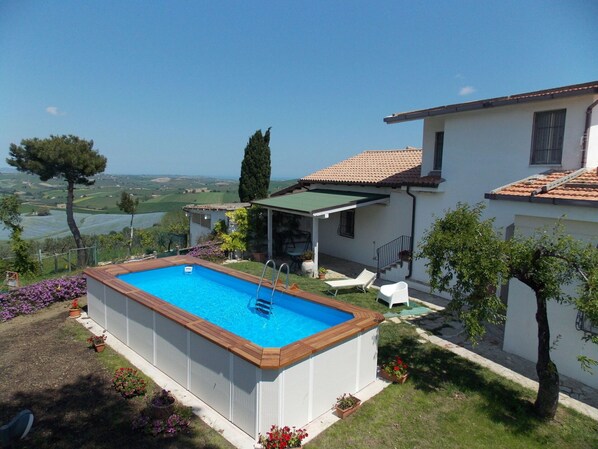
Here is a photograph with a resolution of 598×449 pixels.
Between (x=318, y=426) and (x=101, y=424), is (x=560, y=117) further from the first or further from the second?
(x=101, y=424)

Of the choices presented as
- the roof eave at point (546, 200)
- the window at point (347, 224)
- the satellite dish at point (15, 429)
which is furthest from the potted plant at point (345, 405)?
the window at point (347, 224)

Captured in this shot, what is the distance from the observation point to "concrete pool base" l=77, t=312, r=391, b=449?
601cm

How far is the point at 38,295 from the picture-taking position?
12.4 metres

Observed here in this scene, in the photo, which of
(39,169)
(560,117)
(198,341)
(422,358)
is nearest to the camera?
(198,341)

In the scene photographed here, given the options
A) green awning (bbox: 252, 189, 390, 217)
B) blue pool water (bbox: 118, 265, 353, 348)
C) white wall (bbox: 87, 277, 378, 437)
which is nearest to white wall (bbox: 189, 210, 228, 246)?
green awning (bbox: 252, 189, 390, 217)

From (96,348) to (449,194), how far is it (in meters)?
12.5

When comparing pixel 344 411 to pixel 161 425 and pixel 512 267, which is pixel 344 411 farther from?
pixel 512 267

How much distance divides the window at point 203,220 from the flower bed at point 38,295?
942 centimetres

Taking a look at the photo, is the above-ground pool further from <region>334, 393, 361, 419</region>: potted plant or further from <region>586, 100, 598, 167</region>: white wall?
<region>586, 100, 598, 167</region>: white wall

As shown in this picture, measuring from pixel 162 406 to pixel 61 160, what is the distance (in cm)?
2566

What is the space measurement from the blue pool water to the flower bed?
256cm

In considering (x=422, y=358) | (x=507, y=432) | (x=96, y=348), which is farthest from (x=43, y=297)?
(x=507, y=432)

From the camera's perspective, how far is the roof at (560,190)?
7566 millimetres

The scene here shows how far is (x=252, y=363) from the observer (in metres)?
5.70
